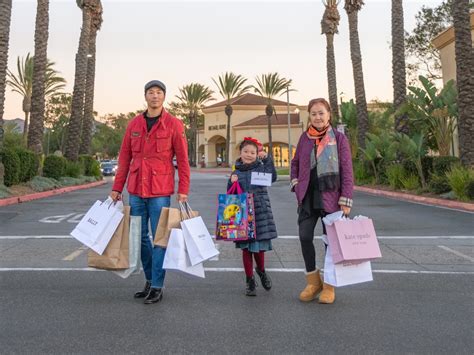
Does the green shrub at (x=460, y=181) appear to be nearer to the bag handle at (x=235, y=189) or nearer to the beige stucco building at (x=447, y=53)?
the bag handle at (x=235, y=189)

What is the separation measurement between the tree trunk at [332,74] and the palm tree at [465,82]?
14047mm


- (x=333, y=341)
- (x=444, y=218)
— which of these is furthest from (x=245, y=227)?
(x=444, y=218)

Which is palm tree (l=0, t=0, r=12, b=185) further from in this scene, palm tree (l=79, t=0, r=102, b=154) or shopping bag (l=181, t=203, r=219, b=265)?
palm tree (l=79, t=0, r=102, b=154)

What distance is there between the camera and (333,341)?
11.5 ft

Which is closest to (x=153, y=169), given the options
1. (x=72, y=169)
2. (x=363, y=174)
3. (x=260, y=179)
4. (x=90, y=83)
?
(x=260, y=179)

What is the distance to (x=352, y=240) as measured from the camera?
168 inches

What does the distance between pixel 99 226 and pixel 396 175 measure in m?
15.7

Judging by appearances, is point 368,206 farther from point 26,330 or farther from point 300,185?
point 26,330

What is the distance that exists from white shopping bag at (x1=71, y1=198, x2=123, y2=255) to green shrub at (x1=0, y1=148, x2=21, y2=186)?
1223 centimetres

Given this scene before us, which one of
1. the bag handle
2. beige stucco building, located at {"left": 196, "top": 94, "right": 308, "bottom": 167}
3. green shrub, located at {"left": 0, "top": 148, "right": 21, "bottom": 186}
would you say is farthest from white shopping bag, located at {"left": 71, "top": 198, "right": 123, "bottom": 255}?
beige stucco building, located at {"left": 196, "top": 94, "right": 308, "bottom": 167}

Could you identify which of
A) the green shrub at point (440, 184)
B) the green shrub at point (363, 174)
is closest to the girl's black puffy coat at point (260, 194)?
the green shrub at point (440, 184)

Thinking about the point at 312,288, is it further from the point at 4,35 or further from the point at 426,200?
the point at 4,35

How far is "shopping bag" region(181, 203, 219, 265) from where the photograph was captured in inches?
168

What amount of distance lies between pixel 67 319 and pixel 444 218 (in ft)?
29.7
